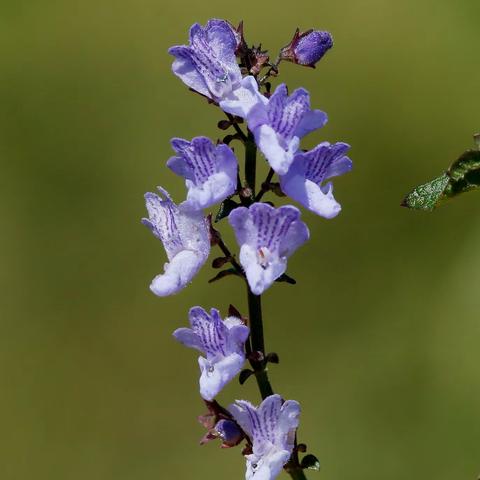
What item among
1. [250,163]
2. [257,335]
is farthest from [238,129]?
[257,335]

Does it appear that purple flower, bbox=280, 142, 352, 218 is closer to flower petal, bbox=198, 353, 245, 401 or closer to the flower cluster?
the flower cluster

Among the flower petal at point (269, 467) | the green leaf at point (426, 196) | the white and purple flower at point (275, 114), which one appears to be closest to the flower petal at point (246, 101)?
the white and purple flower at point (275, 114)

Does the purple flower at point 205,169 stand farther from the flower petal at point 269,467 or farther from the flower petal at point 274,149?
the flower petal at point 269,467

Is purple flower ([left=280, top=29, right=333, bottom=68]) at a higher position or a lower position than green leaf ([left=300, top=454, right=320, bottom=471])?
higher

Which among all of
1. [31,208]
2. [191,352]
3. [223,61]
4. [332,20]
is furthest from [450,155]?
[223,61]

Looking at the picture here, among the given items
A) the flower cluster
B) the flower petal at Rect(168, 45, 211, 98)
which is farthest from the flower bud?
the flower petal at Rect(168, 45, 211, 98)

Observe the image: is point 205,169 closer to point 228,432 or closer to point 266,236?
point 266,236
